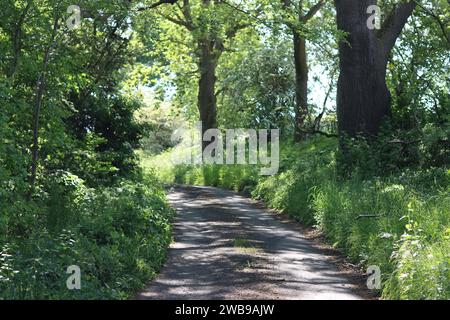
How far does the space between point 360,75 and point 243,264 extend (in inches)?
350

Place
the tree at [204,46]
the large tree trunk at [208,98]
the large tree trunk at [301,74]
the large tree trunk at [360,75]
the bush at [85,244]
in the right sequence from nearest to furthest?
1. the bush at [85,244]
2. the large tree trunk at [360,75]
3. the large tree trunk at [301,74]
4. the tree at [204,46]
5. the large tree trunk at [208,98]

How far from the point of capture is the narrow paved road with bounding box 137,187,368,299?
8953 millimetres

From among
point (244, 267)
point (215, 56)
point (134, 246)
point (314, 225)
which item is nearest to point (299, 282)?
point (244, 267)

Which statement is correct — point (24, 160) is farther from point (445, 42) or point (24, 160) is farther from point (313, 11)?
point (313, 11)

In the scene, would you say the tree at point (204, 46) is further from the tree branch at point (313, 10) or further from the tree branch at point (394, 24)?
the tree branch at point (394, 24)

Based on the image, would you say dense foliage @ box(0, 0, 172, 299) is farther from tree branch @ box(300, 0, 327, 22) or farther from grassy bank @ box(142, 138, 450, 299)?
tree branch @ box(300, 0, 327, 22)

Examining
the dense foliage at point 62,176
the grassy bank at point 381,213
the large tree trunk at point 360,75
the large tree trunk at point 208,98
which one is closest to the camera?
the grassy bank at point 381,213

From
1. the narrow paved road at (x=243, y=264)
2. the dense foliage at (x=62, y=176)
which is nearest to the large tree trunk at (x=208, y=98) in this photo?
the dense foliage at (x=62, y=176)

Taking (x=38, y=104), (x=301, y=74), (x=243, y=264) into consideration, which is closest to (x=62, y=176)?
(x=38, y=104)

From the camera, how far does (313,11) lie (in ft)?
89.7

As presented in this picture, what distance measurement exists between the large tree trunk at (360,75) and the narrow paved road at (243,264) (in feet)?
12.3

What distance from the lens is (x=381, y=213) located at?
1145cm

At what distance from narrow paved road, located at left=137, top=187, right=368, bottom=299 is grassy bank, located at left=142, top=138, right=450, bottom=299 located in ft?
1.85

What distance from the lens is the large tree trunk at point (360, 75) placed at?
1794 centimetres
